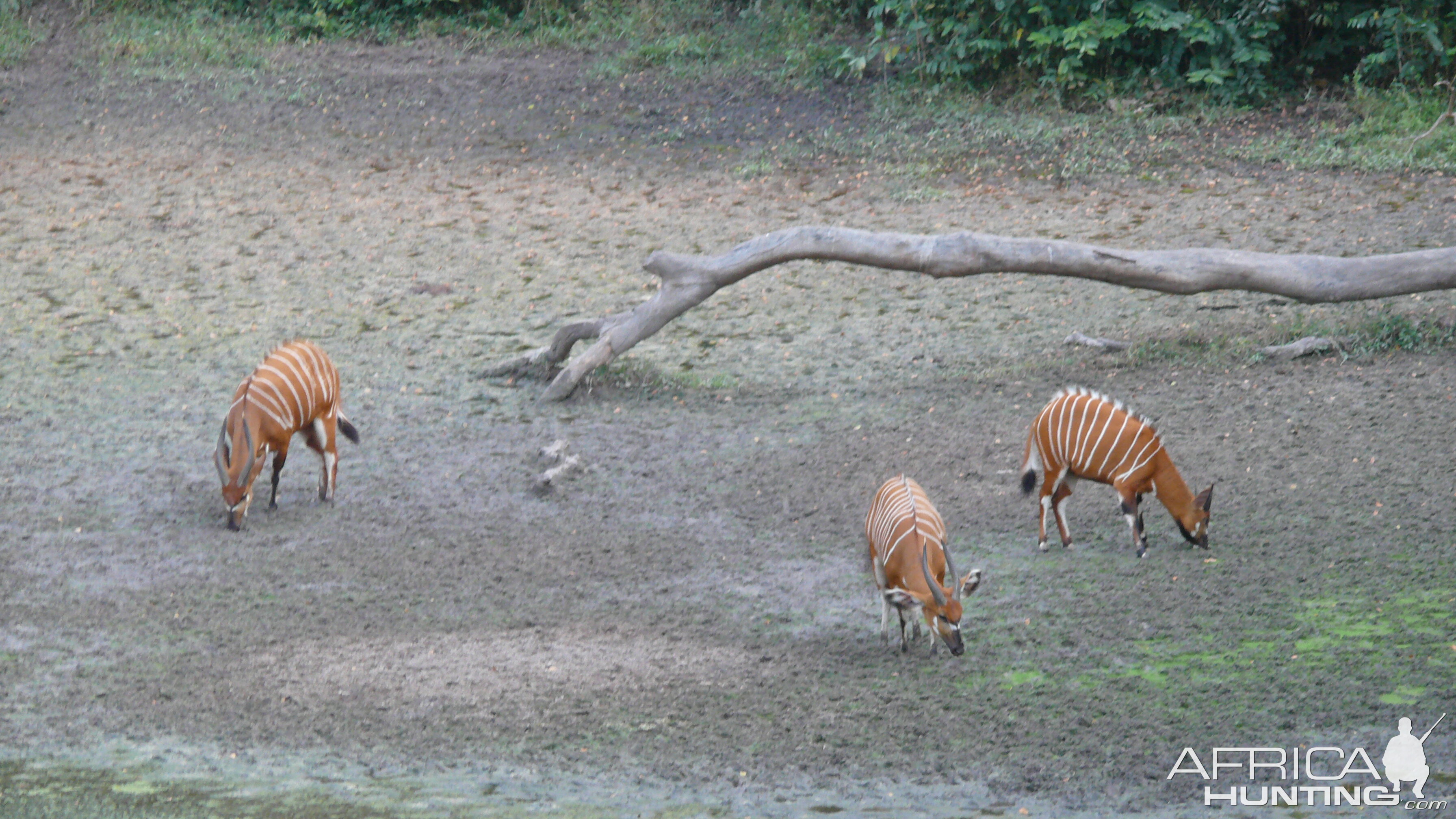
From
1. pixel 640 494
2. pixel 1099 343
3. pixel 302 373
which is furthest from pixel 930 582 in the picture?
pixel 1099 343

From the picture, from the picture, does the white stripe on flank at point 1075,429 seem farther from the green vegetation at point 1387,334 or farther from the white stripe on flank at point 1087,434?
the green vegetation at point 1387,334

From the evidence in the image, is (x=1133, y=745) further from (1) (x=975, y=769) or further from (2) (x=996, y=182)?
(2) (x=996, y=182)

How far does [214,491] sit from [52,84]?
10.0 metres

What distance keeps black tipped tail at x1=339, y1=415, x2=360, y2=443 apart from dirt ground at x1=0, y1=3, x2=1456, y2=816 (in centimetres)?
26

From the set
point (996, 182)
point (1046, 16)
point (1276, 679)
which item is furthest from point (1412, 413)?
point (1046, 16)

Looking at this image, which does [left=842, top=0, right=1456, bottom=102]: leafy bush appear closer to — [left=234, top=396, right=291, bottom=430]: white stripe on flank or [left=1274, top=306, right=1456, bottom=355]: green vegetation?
[left=1274, top=306, right=1456, bottom=355]: green vegetation

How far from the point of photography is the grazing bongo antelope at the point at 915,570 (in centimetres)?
616

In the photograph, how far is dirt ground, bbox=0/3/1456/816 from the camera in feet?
18.5

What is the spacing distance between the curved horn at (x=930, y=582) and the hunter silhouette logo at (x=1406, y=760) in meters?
1.76

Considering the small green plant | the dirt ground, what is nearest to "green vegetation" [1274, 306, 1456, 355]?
the small green plant

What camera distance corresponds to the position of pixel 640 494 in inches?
A: 346

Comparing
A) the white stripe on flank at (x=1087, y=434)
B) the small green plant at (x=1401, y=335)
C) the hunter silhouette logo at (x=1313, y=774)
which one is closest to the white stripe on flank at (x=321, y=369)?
the white stripe on flank at (x=1087, y=434)

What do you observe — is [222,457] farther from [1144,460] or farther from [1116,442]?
[1144,460]

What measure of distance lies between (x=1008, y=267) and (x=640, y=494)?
325cm
